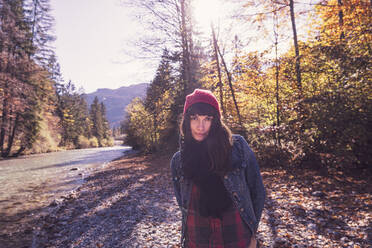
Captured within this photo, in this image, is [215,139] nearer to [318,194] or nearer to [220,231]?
[220,231]

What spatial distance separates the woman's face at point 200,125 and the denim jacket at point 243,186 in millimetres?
288

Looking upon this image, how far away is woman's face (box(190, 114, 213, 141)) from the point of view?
1903 mm

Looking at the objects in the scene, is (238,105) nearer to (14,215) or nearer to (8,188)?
(14,215)

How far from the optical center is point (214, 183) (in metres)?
1.85

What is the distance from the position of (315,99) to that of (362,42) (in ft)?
6.41

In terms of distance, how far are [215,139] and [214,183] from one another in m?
0.37

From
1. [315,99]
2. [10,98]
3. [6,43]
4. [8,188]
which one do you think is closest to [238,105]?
[315,99]

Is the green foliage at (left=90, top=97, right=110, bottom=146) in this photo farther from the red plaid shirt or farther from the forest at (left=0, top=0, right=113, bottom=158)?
the red plaid shirt

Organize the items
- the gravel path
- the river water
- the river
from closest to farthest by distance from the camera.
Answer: the gravel path → the river → the river water

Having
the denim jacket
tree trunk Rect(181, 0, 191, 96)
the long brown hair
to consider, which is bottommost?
the denim jacket

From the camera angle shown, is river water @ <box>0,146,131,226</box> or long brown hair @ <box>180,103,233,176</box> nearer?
long brown hair @ <box>180,103,233,176</box>

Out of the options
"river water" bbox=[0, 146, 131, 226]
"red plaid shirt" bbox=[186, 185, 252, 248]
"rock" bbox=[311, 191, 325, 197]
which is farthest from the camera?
"river water" bbox=[0, 146, 131, 226]

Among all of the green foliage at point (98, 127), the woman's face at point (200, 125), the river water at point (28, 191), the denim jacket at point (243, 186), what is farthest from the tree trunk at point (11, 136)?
the green foliage at point (98, 127)

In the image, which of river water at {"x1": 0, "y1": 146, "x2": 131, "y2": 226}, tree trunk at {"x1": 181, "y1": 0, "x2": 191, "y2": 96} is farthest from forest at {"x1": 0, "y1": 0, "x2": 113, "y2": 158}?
tree trunk at {"x1": 181, "y1": 0, "x2": 191, "y2": 96}
